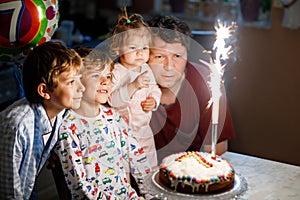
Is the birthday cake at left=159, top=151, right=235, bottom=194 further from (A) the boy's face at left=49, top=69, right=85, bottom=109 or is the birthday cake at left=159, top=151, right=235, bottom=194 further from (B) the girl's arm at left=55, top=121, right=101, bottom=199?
(A) the boy's face at left=49, top=69, right=85, bottom=109

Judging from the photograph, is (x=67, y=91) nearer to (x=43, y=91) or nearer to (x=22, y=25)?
(x=43, y=91)

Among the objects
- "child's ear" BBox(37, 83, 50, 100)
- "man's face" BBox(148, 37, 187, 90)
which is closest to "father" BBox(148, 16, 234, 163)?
"man's face" BBox(148, 37, 187, 90)

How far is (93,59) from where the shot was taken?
6.29 ft

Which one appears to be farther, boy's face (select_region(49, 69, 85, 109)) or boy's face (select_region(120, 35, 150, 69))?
boy's face (select_region(120, 35, 150, 69))

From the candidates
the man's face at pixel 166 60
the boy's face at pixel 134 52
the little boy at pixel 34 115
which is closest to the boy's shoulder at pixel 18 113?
the little boy at pixel 34 115

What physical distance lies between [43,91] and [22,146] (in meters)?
0.20

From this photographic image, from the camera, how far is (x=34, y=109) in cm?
184

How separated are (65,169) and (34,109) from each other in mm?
233

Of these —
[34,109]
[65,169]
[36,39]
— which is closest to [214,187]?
[65,169]

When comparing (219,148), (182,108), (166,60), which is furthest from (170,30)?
Answer: (219,148)

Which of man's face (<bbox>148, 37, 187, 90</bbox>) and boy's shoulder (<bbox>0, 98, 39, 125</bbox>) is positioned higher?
man's face (<bbox>148, 37, 187, 90</bbox>)

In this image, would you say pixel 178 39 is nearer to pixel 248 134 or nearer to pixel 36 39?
pixel 36 39

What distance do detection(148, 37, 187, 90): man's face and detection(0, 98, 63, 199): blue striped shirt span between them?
1.75 ft

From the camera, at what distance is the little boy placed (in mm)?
1795
